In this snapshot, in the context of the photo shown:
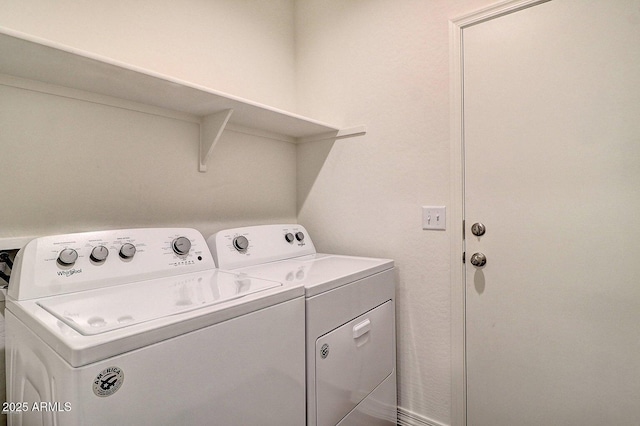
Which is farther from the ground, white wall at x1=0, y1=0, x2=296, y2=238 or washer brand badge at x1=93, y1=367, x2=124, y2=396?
white wall at x1=0, y1=0, x2=296, y2=238

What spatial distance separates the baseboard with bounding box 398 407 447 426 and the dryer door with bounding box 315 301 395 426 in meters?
0.28

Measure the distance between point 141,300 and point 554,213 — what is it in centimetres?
147

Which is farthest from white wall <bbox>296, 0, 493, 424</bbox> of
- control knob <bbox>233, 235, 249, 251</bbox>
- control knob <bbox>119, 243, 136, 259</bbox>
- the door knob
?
control knob <bbox>119, 243, 136, 259</bbox>

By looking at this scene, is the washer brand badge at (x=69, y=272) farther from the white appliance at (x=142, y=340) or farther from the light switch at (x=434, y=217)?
the light switch at (x=434, y=217)

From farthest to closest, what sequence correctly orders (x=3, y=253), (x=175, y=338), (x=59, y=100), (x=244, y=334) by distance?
(x=59, y=100) → (x=3, y=253) → (x=244, y=334) → (x=175, y=338)

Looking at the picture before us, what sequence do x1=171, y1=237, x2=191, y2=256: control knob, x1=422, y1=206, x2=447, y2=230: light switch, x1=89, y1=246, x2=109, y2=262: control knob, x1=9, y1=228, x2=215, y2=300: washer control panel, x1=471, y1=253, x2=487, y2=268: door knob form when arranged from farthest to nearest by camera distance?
x1=422, y1=206, x2=447, y2=230: light switch < x1=471, y1=253, x2=487, y2=268: door knob < x1=171, y1=237, x2=191, y2=256: control knob < x1=89, y1=246, x2=109, y2=262: control knob < x1=9, y1=228, x2=215, y2=300: washer control panel

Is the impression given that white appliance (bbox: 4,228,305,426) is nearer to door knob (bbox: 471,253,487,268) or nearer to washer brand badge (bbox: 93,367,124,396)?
washer brand badge (bbox: 93,367,124,396)

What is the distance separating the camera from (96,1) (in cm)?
123

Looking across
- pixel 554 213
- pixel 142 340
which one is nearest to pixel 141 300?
pixel 142 340

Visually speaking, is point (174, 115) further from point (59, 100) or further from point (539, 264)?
point (539, 264)

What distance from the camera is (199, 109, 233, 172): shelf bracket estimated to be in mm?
1446

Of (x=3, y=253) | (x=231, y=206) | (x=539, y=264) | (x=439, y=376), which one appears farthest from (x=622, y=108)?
(x=3, y=253)

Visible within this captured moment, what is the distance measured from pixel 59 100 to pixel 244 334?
1096 mm

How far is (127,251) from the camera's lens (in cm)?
109
